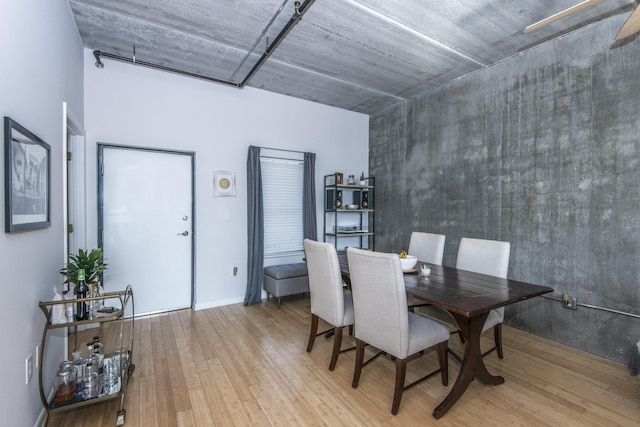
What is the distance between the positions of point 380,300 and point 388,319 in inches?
4.9

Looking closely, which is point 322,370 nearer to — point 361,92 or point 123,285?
point 123,285

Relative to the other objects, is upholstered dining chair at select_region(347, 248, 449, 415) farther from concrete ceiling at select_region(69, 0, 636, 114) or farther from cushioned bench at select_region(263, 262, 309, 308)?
concrete ceiling at select_region(69, 0, 636, 114)

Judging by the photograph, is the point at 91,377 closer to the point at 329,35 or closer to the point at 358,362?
the point at 358,362

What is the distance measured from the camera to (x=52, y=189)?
213cm

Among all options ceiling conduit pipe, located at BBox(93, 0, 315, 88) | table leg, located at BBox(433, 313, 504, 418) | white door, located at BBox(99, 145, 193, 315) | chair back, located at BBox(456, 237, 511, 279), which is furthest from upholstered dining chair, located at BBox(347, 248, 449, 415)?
white door, located at BBox(99, 145, 193, 315)

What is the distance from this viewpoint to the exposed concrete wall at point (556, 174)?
2.54 meters

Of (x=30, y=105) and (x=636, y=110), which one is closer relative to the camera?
(x=30, y=105)

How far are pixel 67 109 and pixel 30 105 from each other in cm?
91

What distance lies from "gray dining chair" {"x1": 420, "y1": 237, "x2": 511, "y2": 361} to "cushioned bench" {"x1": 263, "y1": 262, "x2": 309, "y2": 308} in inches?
66.8

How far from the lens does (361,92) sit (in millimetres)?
4316

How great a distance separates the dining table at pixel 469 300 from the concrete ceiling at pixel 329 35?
222 centimetres

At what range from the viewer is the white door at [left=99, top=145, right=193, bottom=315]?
337 centimetres

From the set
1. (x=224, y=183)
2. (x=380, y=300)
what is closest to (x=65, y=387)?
(x=380, y=300)

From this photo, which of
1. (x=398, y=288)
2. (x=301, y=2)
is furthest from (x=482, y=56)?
(x=398, y=288)
